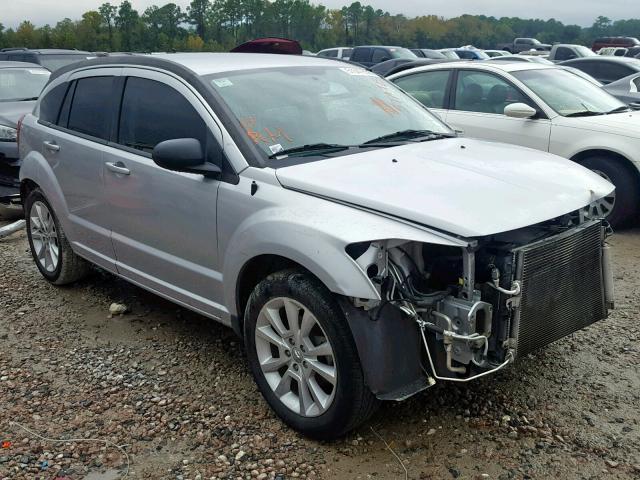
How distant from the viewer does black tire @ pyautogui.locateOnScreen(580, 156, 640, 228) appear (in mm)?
6488

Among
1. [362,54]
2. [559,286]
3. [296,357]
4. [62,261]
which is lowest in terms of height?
[62,261]

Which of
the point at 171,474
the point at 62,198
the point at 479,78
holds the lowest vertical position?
the point at 171,474

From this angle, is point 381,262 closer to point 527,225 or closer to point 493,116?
point 527,225

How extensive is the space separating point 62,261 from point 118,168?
4.66 ft

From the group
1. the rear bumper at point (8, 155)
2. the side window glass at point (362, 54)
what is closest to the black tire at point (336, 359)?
the rear bumper at point (8, 155)

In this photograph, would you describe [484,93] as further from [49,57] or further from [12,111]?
[49,57]

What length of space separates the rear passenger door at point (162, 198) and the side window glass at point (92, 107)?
19cm

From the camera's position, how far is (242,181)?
11.4 ft

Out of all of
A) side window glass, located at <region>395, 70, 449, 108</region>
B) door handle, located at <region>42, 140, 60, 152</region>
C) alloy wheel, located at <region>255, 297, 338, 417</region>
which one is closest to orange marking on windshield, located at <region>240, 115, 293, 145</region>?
alloy wheel, located at <region>255, 297, 338, 417</region>

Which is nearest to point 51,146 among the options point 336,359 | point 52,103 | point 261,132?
point 52,103

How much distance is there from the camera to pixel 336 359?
3033 millimetres

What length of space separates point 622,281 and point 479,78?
308 cm

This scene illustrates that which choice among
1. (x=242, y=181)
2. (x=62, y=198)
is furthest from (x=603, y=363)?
(x=62, y=198)

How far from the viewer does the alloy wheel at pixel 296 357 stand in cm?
316
